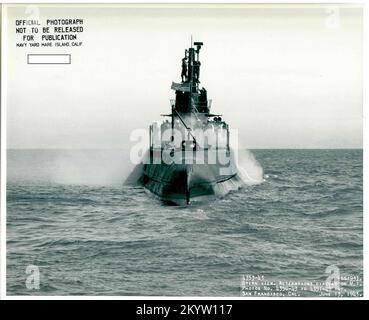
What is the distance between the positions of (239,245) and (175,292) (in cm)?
595

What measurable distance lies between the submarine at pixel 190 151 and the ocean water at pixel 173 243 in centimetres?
119

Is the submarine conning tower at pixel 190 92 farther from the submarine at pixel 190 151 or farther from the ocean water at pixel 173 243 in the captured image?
the ocean water at pixel 173 243

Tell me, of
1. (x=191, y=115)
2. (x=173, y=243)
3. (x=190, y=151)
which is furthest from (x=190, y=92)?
(x=173, y=243)

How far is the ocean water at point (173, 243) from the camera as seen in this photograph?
17.6 meters

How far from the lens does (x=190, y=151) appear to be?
33.5m

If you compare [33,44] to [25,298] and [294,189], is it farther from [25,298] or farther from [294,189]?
[294,189]

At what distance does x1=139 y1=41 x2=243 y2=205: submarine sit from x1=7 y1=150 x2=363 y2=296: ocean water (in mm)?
1188

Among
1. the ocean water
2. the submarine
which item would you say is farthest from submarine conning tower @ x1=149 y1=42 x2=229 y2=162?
the ocean water

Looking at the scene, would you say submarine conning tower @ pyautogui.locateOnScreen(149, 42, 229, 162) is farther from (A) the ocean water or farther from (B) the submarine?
(A) the ocean water

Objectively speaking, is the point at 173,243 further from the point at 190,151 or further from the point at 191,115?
the point at 191,115

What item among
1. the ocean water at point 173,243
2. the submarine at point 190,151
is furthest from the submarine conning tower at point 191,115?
the ocean water at point 173,243
